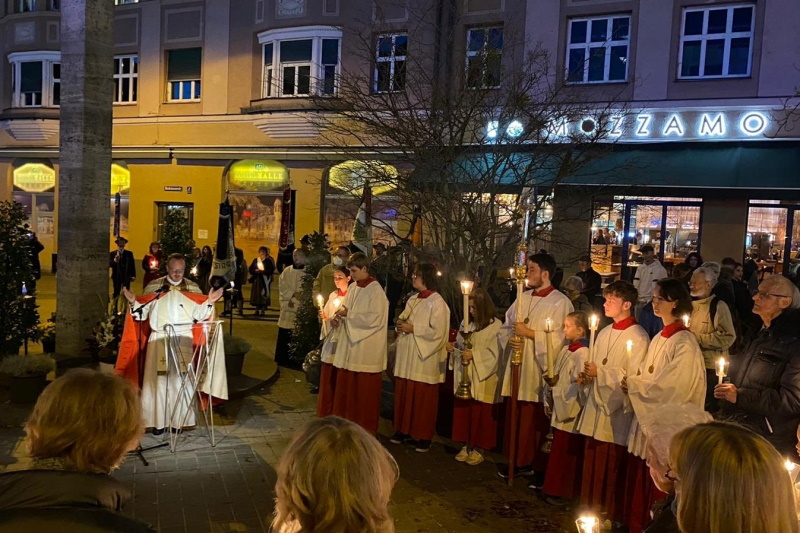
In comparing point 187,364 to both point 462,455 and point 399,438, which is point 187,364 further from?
point 462,455

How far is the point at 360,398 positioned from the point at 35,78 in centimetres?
2283

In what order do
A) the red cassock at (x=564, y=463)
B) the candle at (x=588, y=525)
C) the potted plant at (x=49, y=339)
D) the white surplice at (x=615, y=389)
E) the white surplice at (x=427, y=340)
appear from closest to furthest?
1. the candle at (x=588, y=525)
2. the white surplice at (x=615, y=389)
3. the red cassock at (x=564, y=463)
4. the white surplice at (x=427, y=340)
5. the potted plant at (x=49, y=339)

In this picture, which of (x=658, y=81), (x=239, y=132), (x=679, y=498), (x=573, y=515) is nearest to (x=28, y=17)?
(x=239, y=132)

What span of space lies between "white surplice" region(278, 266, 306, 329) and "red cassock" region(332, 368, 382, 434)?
321 cm

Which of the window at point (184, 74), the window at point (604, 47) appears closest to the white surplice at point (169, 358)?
the window at point (604, 47)

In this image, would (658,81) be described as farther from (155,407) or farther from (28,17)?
(28,17)

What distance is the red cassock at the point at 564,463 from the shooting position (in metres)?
5.80

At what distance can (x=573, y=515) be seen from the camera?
5.66m

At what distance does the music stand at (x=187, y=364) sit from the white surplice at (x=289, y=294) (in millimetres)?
3141

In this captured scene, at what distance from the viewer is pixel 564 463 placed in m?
5.82

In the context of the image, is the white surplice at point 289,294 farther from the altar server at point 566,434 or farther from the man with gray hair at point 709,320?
the man with gray hair at point 709,320

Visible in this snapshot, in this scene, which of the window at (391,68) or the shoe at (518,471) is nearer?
the shoe at (518,471)

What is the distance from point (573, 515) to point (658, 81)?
42.7 feet

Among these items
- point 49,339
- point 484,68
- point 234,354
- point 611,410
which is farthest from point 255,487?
point 484,68
